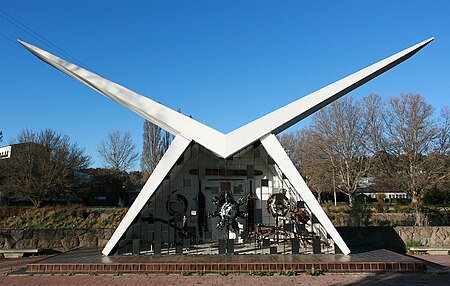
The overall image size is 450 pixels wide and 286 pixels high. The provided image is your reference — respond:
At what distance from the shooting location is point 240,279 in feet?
23.1

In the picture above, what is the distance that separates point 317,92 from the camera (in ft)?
30.1

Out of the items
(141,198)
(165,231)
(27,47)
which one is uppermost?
(27,47)

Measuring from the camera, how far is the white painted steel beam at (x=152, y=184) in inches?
335

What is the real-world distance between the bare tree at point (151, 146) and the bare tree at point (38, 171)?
9253mm

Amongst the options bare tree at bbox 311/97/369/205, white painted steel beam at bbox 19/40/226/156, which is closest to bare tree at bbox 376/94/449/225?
bare tree at bbox 311/97/369/205

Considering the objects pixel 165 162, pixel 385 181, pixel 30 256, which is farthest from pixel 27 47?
pixel 385 181

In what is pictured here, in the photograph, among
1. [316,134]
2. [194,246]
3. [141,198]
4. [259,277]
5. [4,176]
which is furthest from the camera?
[316,134]

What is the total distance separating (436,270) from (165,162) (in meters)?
6.55

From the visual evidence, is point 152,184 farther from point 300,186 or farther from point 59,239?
point 59,239

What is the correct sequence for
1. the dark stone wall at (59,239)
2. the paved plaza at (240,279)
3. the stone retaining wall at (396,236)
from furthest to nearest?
the dark stone wall at (59,239)
the stone retaining wall at (396,236)
the paved plaza at (240,279)

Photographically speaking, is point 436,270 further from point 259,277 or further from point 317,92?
point 317,92

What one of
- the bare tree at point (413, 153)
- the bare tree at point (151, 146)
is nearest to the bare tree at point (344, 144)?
the bare tree at point (413, 153)

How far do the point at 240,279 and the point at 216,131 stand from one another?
3.72m

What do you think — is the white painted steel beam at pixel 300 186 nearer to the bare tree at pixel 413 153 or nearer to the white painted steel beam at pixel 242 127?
the white painted steel beam at pixel 242 127
